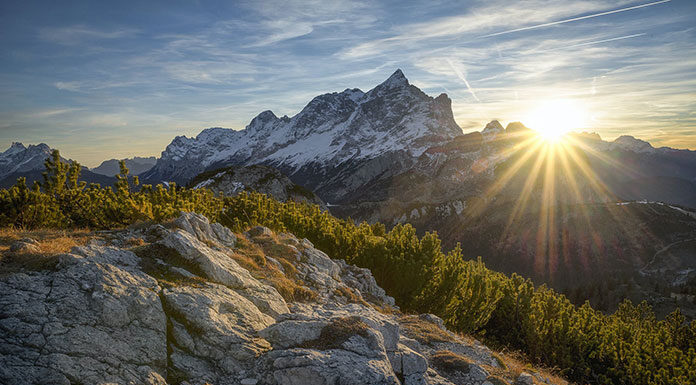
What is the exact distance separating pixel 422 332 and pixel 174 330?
9.45 m

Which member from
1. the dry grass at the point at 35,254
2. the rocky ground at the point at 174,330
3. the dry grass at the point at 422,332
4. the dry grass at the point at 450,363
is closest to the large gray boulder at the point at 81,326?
the rocky ground at the point at 174,330

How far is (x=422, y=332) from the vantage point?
14.2m

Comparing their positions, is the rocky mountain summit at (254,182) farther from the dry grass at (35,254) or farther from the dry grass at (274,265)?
the dry grass at (35,254)

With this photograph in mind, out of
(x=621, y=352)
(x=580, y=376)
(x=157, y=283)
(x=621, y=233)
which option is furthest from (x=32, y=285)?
(x=621, y=233)

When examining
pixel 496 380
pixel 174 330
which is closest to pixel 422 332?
pixel 496 380

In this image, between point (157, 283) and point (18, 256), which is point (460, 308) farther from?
point (18, 256)

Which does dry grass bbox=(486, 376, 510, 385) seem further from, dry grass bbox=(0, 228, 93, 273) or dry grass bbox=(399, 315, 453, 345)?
dry grass bbox=(0, 228, 93, 273)

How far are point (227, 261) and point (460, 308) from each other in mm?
18261

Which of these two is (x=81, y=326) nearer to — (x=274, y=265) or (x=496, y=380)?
(x=274, y=265)

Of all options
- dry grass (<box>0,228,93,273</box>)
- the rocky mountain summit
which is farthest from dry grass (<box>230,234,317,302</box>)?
the rocky mountain summit

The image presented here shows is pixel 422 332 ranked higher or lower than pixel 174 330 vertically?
lower

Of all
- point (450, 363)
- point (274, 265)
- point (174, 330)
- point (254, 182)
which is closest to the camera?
point (174, 330)

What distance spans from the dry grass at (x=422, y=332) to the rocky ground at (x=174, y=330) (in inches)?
48.3

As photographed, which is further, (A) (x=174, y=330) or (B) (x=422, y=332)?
(B) (x=422, y=332)
